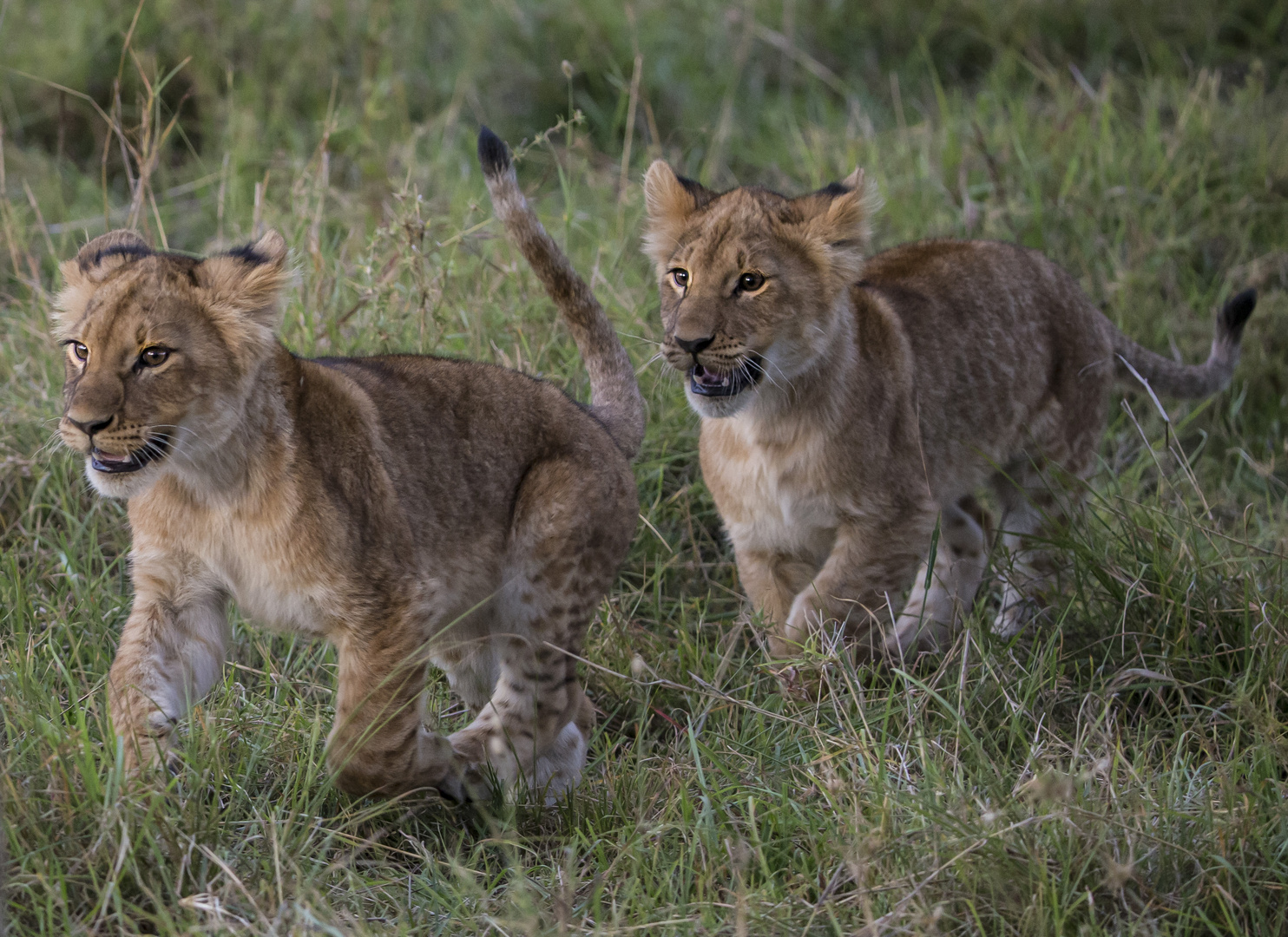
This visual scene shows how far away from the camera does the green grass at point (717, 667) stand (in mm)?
2850

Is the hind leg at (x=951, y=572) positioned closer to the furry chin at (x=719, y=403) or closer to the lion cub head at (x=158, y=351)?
the furry chin at (x=719, y=403)

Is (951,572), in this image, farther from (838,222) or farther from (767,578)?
(838,222)

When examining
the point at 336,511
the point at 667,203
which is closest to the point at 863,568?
the point at 667,203

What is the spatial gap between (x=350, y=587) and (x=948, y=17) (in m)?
7.13

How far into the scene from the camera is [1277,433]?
6.07m

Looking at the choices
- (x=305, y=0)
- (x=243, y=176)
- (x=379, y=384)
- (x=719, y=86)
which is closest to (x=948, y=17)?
(x=719, y=86)

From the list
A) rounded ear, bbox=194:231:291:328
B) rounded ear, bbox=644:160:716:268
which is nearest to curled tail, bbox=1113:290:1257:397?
rounded ear, bbox=644:160:716:268

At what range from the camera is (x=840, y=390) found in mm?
4414

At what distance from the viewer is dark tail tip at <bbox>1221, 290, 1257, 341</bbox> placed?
202 inches

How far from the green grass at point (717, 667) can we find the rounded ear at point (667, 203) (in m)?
0.40

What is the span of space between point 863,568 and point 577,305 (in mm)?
1187

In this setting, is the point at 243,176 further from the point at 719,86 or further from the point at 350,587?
the point at 350,587

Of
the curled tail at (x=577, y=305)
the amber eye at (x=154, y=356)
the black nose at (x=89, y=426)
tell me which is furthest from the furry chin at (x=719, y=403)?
the black nose at (x=89, y=426)

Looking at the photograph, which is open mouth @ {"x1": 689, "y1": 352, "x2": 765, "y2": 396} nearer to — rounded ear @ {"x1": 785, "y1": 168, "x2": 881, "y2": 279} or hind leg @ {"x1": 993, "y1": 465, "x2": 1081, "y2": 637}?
rounded ear @ {"x1": 785, "y1": 168, "x2": 881, "y2": 279}
